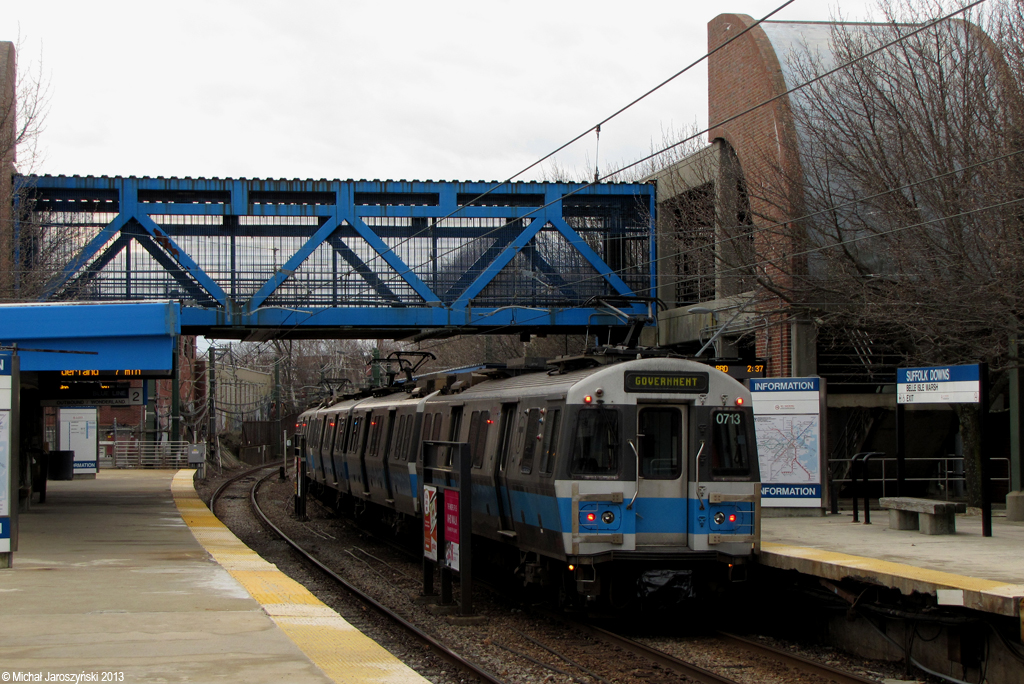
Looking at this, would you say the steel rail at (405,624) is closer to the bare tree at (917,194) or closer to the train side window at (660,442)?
the train side window at (660,442)

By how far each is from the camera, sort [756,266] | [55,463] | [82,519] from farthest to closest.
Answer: [55,463] < [82,519] < [756,266]

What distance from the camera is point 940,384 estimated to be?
13945 millimetres

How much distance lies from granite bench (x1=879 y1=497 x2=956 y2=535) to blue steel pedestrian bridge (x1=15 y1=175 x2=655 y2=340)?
11.8 meters

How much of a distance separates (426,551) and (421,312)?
13.1m

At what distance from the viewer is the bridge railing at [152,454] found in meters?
48.2

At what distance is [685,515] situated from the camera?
35.7ft

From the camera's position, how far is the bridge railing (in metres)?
48.2

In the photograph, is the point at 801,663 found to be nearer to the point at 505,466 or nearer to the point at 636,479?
the point at 636,479

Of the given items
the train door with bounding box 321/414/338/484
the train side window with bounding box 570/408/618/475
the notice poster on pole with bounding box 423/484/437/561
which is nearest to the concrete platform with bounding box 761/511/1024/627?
the train side window with bounding box 570/408/618/475

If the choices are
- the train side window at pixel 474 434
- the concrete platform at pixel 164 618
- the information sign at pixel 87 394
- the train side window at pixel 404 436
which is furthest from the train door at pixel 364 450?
the information sign at pixel 87 394

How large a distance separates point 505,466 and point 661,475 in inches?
91.4

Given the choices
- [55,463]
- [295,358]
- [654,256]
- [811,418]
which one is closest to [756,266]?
[811,418]

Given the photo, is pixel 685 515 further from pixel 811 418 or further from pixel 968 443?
pixel 968 443

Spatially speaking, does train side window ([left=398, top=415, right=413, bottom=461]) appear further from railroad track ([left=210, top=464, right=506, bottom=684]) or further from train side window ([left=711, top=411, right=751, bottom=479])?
train side window ([left=711, top=411, right=751, bottom=479])
